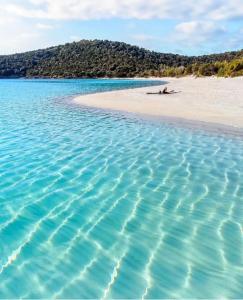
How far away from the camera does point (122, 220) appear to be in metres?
6.54

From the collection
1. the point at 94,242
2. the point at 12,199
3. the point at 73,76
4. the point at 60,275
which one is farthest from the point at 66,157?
the point at 73,76

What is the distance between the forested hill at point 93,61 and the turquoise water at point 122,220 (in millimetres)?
106317

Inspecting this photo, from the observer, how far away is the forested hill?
135125 millimetres

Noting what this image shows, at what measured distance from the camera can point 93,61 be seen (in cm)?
15100

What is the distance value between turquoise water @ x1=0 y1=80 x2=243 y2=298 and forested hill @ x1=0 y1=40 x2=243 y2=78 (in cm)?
10632

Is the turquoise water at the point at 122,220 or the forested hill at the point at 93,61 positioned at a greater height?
the turquoise water at the point at 122,220

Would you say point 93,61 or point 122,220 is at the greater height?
point 122,220

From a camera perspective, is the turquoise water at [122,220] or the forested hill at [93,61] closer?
the turquoise water at [122,220]

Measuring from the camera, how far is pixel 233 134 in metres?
14.2

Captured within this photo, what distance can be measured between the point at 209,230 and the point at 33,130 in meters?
11.6

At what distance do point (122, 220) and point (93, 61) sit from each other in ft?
490

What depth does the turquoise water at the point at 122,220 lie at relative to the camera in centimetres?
474

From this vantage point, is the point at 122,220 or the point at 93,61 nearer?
the point at 122,220

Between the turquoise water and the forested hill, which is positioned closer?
the turquoise water
